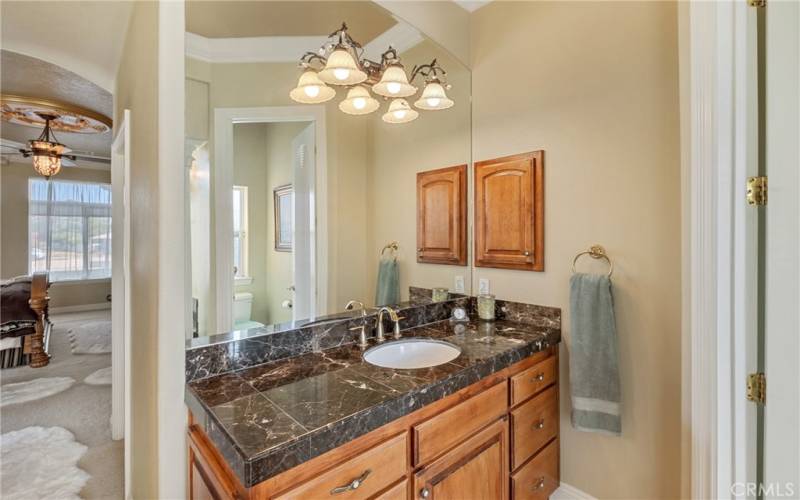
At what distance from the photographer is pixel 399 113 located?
201 centimetres

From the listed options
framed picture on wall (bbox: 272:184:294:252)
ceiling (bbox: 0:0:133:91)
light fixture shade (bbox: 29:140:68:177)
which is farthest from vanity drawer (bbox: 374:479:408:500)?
light fixture shade (bbox: 29:140:68:177)

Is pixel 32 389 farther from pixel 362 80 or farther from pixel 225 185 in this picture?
pixel 362 80

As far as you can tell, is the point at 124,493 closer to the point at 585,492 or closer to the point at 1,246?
the point at 585,492

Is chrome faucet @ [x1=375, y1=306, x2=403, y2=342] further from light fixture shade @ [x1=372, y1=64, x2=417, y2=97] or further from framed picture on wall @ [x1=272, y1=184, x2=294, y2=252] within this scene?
light fixture shade @ [x1=372, y1=64, x2=417, y2=97]

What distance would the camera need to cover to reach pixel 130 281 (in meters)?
1.80

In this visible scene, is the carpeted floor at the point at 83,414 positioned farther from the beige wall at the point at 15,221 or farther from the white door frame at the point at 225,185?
the beige wall at the point at 15,221

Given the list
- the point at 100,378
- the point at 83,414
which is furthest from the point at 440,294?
the point at 100,378

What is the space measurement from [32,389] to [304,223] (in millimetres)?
3755

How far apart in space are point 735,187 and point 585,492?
63.0 inches

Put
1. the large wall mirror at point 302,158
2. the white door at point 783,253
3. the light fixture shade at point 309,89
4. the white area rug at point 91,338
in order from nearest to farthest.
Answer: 1. the white door at point 783,253
2. the large wall mirror at point 302,158
3. the light fixture shade at point 309,89
4. the white area rug at point 91,338

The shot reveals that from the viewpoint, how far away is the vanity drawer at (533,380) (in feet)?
5.24

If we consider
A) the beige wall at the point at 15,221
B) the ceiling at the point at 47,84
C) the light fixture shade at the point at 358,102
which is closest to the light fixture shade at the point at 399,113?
the light fixture shade at the point at 358,102

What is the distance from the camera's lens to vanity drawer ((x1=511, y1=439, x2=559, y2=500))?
1.61 meters
